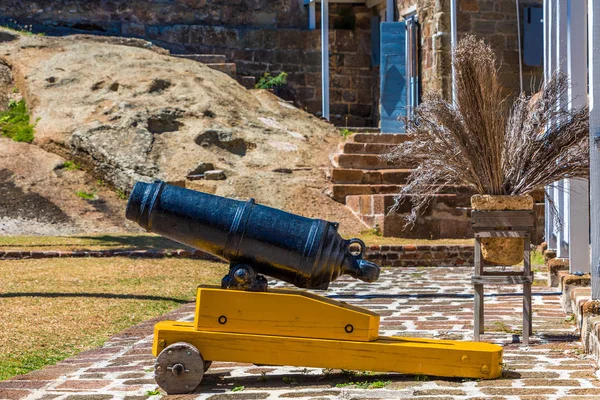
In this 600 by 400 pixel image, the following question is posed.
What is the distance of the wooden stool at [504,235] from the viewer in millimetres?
5871

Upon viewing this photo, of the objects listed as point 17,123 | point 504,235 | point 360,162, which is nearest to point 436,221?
point 360,162

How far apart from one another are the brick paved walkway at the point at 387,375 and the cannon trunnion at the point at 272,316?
0.12 metres

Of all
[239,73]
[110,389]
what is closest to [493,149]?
[110,389]

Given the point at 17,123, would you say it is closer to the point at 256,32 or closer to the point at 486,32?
the point at 256,32

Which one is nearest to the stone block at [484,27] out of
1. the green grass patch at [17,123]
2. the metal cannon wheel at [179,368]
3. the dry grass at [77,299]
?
the green grass patch at [17,123]

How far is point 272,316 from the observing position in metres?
4.88

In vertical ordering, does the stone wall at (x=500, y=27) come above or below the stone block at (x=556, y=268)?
above

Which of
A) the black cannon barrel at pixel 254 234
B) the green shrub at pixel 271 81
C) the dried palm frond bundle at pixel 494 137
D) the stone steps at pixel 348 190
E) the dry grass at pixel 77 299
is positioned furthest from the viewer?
the green shrub at pixel 271 81

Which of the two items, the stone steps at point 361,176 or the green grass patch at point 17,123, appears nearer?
the stone steps at point 361,176

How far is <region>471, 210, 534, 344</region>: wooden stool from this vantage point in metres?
5.87

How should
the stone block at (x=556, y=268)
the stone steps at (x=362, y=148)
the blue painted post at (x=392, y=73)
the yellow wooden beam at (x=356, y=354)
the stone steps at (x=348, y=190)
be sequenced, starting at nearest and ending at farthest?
the yellow wooden beam at (x=356, y=354), the stone block at (x=556, y=268), the stone steps at (x=348, y=190), the stone steps at (x=362, y=148), the blue painted post at (x=392, y=73)

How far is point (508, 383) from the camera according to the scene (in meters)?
4.72

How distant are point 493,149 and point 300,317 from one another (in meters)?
1.85

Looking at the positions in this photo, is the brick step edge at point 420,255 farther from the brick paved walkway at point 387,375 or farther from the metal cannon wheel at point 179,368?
the metal cannon wheel at point 179,368
